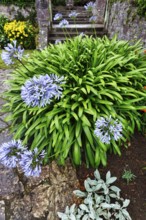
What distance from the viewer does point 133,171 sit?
2.24 m

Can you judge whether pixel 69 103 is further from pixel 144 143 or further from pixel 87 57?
pixel 144 143

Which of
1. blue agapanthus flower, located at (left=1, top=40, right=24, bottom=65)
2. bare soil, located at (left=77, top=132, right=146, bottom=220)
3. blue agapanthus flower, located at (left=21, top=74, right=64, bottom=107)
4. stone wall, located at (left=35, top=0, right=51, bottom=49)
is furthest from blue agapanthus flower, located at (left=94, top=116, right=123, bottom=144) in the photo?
stone wall, located at (left=35, top=0, right=51, bottom=49)

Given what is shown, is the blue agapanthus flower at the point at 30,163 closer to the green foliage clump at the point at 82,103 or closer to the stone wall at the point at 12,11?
the green foliage clump at the point at 82,103

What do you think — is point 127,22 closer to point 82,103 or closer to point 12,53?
point 82,103

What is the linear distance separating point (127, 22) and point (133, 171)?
3.40 metres

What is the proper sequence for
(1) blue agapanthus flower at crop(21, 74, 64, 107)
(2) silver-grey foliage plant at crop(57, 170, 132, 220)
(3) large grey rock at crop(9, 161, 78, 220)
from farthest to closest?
(3) large grey rock at crop(9, 161, 78, 220) < (2) silver-grey foliage plant at crop(57, 170, 132, 220) < (1) blue agapanthus flower at crop(21, 74, 64, 107)

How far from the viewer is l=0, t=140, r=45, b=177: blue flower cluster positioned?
1.56m

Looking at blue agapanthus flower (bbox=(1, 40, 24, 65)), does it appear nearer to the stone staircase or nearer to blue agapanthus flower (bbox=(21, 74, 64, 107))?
blue agapanthus flower (bbox=(21, 74, 64, 107))

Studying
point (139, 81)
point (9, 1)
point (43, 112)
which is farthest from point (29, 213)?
point (9, 1)

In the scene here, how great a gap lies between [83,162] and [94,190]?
A: 0.40 meters

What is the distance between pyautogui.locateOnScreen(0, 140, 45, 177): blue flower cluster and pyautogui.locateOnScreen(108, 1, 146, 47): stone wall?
10.2 feet

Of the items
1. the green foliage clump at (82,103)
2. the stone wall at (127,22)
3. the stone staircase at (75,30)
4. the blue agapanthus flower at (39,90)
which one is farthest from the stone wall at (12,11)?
the blue agapanthus flower at (39,90)

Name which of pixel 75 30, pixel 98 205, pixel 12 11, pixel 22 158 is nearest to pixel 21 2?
pixel 12 11

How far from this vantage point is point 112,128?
1.51m
